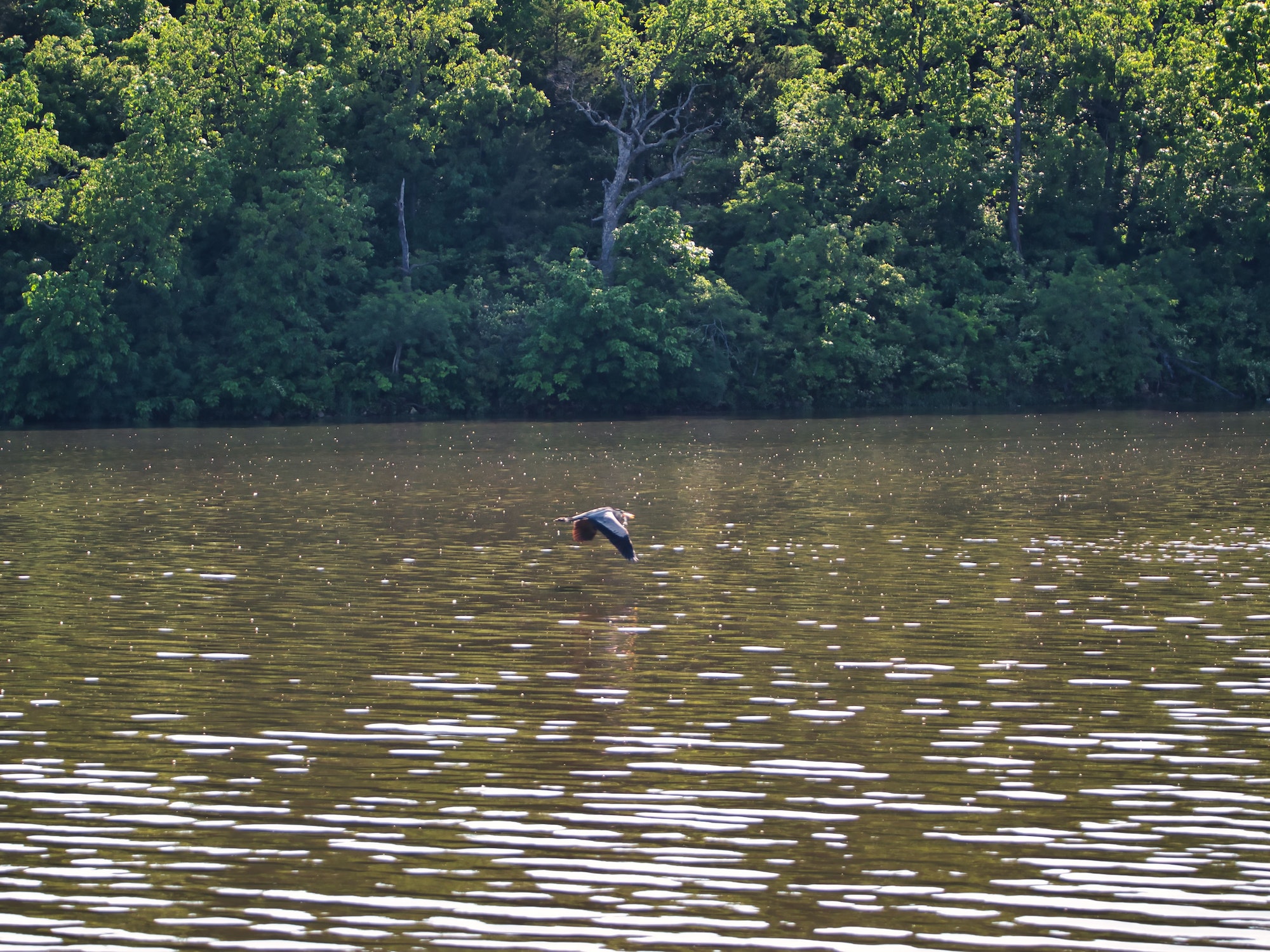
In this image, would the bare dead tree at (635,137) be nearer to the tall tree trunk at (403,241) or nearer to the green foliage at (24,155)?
the tall tree trunk at (403,241)

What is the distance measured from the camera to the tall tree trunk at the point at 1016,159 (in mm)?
69125

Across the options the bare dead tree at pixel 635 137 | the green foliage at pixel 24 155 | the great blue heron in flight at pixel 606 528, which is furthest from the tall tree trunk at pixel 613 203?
the great blue heron in flight at pixel 606 528

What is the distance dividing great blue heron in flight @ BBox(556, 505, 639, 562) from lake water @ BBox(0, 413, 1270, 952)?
1.59ft

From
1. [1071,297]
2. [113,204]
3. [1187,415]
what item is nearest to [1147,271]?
[1071,297]

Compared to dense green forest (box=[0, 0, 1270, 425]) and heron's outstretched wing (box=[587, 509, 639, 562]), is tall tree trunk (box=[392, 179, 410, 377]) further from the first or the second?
heron's outstretched wing (box=[587, 509, 639, 562])

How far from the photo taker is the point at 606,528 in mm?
22016

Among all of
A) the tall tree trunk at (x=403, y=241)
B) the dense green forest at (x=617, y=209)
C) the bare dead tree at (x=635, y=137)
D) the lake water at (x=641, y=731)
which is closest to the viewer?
the lake water at (x=641, y=731)

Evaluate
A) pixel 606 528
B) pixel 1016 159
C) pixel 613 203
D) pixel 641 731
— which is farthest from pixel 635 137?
pixel 641 731

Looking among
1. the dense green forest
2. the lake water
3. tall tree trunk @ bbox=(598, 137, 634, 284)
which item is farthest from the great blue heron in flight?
tall tree trunk @ bbox=(598, 137, 634, 284)

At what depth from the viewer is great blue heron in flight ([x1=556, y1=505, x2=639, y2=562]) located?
2194cm

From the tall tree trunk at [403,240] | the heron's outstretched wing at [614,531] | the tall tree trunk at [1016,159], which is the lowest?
the heron's outstretched wing at [614,531]

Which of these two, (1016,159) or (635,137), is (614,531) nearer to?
(635,137)

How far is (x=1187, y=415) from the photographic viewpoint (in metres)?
57.5

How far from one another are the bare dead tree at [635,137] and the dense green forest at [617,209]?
0.20m
